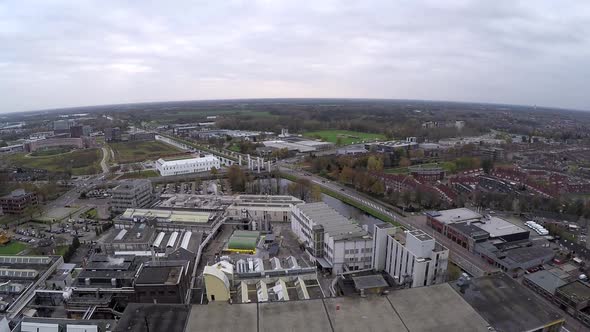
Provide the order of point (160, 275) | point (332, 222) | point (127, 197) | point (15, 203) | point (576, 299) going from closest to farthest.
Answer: point (160, 275) < point (576, 299) < point (332, 222) < point (15, 203) < point (127, 197)

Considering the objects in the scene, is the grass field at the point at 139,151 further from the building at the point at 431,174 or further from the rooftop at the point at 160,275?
the rooftop at the point at 160,275

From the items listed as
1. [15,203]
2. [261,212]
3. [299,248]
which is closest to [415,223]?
[299,248]

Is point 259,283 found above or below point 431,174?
above

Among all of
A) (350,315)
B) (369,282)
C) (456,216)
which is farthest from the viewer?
(456,216)

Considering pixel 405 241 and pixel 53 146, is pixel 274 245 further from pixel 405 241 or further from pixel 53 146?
pixel 53 146

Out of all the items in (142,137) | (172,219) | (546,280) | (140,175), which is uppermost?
(172,219)

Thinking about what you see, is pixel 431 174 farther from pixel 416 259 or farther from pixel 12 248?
pixel 12 248

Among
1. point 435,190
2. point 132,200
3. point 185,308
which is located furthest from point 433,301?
point 132,200

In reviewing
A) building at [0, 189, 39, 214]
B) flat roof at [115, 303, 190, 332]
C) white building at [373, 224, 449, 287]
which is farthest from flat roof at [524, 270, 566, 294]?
building at [0, 189, 39, 214]
